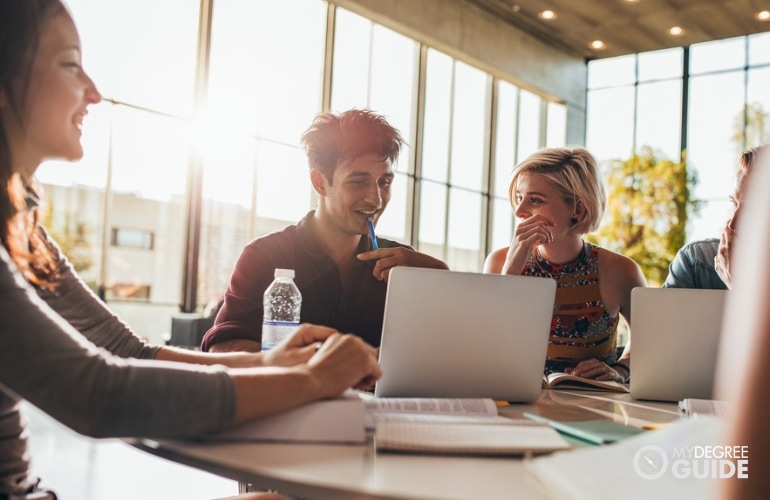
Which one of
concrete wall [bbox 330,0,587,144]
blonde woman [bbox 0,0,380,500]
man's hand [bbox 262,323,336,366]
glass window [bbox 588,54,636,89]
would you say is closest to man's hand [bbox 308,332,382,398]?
blonde woman [bbox 0,0,380,500]

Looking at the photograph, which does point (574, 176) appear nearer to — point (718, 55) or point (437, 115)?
point (437, 115)

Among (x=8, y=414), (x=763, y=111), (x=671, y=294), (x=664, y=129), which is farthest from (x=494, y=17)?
(x=8, y=414)

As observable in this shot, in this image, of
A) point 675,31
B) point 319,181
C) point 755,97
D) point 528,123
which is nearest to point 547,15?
point 528,123

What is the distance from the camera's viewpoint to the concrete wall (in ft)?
27.4

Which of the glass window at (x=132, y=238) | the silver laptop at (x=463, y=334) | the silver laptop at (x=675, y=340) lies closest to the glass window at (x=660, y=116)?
the glass window at (x=132, y=238)

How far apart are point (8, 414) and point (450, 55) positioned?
8.89m

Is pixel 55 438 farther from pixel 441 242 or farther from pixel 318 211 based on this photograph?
pixel 441 242

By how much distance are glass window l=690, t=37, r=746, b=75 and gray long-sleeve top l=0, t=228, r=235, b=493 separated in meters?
10.7

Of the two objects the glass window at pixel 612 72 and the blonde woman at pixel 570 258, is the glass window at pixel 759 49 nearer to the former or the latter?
the glass window at pixel 612 72

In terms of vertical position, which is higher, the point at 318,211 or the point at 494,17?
the point at 494,17

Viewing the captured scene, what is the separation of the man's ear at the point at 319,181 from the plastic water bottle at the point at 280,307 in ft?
1.11

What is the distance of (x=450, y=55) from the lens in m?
9.32

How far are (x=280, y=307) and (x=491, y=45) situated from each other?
8.28m

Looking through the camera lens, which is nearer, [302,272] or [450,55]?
[302,272]
